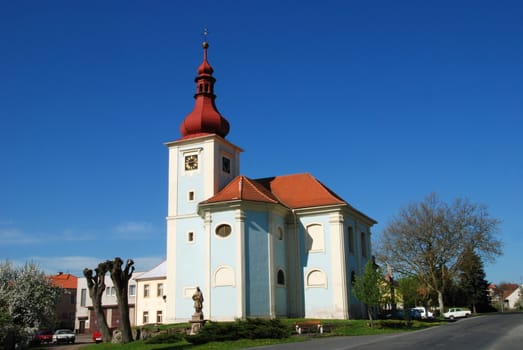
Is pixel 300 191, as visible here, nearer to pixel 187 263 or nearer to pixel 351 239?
pixel 351 239

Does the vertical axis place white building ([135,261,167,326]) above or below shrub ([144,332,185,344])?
above

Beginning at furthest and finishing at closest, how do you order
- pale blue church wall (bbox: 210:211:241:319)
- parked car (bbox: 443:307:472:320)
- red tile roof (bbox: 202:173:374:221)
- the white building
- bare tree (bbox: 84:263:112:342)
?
the white building
parked car (bbox: 443:307:472:320)
red tile roof (bbox: 202:173:374:221)
pale blue church wall (bbox: 210:211:241:319)
bare tree (bbox: 84:263:112:342)

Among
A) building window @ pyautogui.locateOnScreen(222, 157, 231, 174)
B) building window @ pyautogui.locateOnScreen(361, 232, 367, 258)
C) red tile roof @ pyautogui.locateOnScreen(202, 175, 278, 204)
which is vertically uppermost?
building window @ pyautogui.locateOnScreen(222, 157, 231, 174)

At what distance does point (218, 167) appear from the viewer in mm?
37125

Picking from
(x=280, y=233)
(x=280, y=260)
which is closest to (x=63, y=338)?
(x=280, y=260)

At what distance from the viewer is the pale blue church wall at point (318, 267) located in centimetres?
3472

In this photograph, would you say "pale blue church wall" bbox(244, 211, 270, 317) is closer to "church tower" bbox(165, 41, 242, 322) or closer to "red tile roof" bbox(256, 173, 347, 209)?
"church tower" bbox(165, 41, 242, 322)

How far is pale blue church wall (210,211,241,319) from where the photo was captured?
1244 inches

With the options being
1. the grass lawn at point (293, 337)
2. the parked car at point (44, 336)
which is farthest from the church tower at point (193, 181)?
the parked car at point (44, 336)

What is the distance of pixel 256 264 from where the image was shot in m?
32.8

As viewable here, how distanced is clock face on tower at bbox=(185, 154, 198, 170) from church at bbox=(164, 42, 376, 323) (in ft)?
0.23

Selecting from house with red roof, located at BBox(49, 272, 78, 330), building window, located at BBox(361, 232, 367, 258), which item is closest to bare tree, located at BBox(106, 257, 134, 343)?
building window, located at BBox(361, 232, 367, 258)

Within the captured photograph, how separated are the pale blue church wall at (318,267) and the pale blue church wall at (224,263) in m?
5.75

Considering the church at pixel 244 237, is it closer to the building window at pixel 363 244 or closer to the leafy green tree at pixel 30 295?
the building window at pixel 363 244
